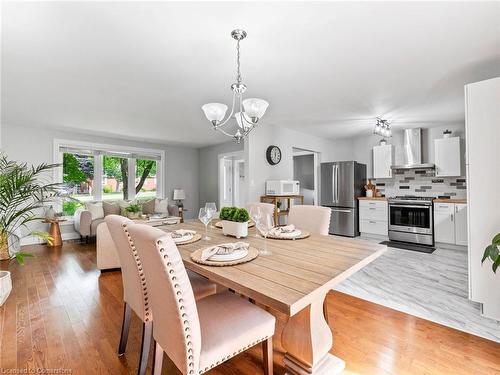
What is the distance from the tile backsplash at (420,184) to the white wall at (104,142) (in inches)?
192

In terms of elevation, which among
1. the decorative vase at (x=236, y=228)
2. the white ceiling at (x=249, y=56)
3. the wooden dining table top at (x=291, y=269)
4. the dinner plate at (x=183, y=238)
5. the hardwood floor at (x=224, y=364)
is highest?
the white ceiling at (x=249, y=56)

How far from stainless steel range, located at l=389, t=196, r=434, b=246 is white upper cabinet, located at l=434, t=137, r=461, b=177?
562mm

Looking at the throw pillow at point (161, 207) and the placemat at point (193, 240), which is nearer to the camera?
the placemat at point (193, 240)

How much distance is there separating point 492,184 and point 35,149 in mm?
6741

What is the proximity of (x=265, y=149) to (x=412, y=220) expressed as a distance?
3.00m

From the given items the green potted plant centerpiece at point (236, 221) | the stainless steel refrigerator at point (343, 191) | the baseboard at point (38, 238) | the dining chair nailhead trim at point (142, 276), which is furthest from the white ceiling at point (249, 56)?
the baseboard at point (38, 238)

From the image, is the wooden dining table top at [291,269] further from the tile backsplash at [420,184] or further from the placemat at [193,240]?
the tile backsplash at [420,184]

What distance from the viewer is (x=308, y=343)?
1.33 meters

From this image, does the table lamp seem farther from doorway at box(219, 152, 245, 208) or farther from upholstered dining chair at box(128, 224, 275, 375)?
upholstered dining chair at box(128, 224, 275, 375)

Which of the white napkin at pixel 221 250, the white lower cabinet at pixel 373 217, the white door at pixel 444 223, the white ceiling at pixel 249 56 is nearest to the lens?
the white napkin at pixel 221 250

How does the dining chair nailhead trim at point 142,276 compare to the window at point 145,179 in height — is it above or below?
below

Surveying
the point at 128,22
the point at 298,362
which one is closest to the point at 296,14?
the point at 128,22

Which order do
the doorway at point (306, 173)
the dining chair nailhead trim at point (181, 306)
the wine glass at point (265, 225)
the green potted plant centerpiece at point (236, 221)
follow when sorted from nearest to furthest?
the dining chair nailhead trim at point (181, 306), the wine glass at point (265, 225), the green potted plant centerpiece at point (236, 221), the doorway at point (306, 173)

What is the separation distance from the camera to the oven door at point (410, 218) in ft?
14.2
